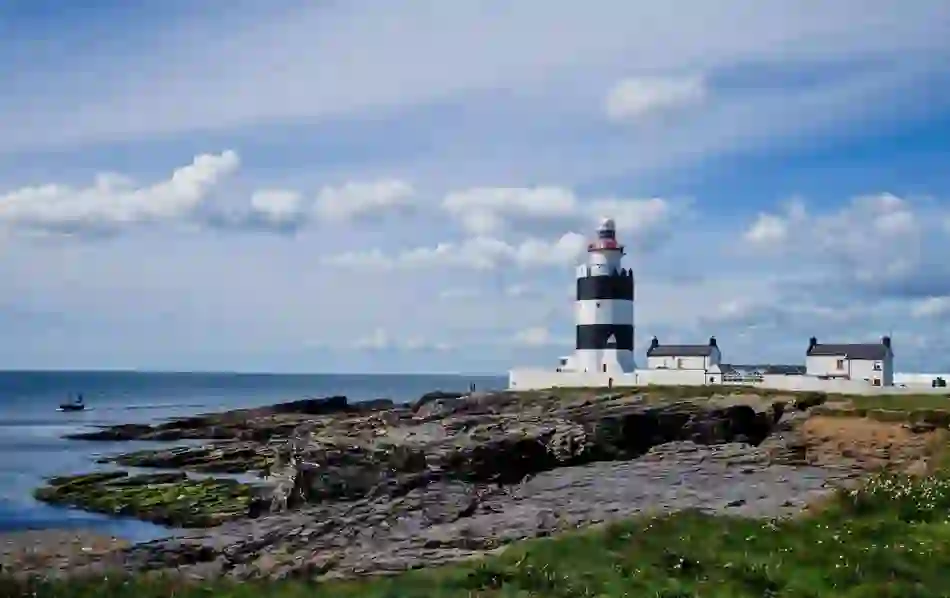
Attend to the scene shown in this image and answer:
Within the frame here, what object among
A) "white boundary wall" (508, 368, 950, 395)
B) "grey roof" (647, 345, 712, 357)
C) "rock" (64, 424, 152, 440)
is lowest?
"rock" (64, 424, 152, 440)

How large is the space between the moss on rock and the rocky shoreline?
9 centimetres

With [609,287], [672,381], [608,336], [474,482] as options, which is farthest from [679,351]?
[474,482]

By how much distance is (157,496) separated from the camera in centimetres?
3697

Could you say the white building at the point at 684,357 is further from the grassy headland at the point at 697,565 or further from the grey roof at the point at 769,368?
the grassy headland at the point at 697,565

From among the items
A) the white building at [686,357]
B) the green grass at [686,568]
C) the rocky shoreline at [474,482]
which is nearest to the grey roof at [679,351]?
the white building at [686,357]

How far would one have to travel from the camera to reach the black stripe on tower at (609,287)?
52.3 meters

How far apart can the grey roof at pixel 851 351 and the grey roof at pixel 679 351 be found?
5286 millimetres

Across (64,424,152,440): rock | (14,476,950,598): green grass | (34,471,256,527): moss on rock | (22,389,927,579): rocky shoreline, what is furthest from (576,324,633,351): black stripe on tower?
→ (14,476,950,598): green grass

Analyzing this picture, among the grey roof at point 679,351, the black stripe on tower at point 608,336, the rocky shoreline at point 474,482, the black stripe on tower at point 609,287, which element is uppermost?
the black stripe on tower at point 609,287

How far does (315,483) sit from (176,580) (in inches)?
513

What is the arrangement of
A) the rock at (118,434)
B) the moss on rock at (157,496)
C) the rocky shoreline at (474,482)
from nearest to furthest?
the rocky shoreline at (474,482), the moss on rock at (157,496), the rock at (118,434)

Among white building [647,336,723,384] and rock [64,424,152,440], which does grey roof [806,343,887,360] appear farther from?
rock [64,424,152,440]

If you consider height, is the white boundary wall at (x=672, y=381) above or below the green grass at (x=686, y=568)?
above

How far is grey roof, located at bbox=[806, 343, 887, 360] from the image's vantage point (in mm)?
48844
